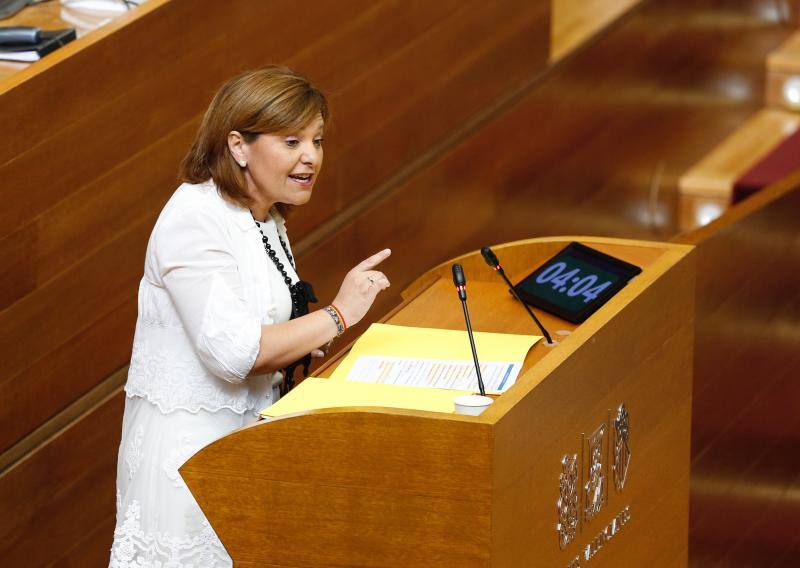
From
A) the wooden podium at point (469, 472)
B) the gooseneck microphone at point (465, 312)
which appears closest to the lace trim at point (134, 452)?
the wooden podium at point (469, 472)

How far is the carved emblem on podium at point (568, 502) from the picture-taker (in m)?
1.50

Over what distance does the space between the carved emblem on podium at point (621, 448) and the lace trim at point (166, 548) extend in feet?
1.42

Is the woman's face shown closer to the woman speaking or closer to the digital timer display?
the woman speaking

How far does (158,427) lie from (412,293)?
1.22 feet

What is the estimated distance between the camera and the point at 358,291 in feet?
5.22

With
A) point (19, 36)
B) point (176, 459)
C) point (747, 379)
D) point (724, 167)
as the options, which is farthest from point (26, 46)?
point (724, 167)

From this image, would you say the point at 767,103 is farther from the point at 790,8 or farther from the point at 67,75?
the point at 67,75

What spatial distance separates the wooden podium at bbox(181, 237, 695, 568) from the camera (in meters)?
1.32

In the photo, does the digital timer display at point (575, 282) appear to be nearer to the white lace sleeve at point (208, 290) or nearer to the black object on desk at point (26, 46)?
the white lace sleeve at point (208, 290)

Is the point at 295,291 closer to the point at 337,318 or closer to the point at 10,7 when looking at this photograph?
the point at 337,318

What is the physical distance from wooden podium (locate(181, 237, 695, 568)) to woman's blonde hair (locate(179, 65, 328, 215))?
24 cm

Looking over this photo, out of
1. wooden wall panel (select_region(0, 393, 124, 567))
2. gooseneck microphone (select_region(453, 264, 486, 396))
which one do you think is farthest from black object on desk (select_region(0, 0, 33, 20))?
gooseneck microphone (select_region(453, 264, 486, 396))

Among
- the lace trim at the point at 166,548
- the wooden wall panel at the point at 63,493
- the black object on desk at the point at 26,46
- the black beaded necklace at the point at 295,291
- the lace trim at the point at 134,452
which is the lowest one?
the wooden wall panel at the point at 63,493

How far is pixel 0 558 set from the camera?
2.07m
